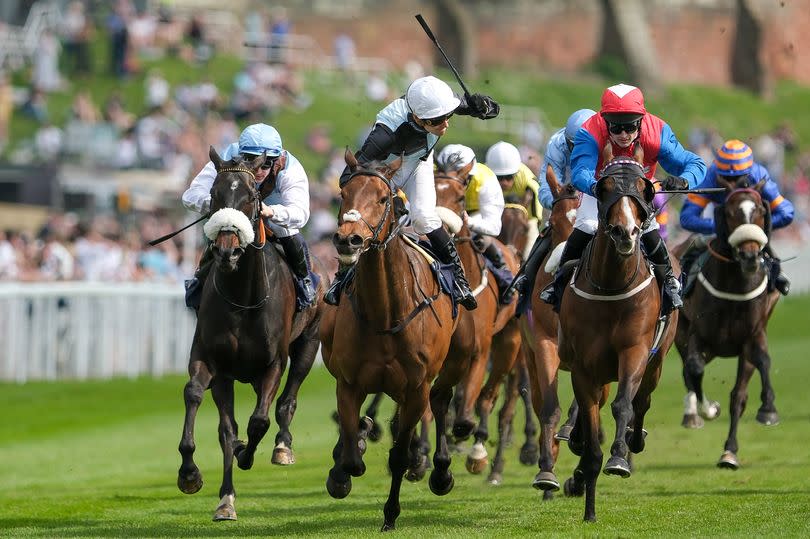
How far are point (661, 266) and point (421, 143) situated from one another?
1640 mm

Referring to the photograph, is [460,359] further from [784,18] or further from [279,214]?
[784,18]

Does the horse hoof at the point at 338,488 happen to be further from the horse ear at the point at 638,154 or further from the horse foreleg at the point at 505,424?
the horse foreleg at the point at 505,424

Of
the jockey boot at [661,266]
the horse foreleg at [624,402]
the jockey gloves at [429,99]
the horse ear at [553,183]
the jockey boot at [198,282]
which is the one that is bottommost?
the horse foreleg at [624,402]

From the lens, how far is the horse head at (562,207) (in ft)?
37.7

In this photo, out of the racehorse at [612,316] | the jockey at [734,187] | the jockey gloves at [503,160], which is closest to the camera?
the racehorse at [612,316]

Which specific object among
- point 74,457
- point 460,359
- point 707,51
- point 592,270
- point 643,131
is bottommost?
point 74,457

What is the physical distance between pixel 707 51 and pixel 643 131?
4528 centimetres

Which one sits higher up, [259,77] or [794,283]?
[259,77]

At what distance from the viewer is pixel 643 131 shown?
1036cm

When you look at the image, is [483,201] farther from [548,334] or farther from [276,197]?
[276,197]

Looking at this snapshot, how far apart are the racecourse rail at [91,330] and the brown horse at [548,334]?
865cm

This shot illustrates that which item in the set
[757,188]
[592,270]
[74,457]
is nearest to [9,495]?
[74,457]

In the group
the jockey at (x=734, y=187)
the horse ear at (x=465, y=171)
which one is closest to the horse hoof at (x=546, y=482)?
the horse ear at (x=465, y=171)

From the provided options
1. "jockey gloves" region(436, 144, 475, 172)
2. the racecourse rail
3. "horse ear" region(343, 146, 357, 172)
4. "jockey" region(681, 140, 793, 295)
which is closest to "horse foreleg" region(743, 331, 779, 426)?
"jockey" region(681, 140, 793, 295)
